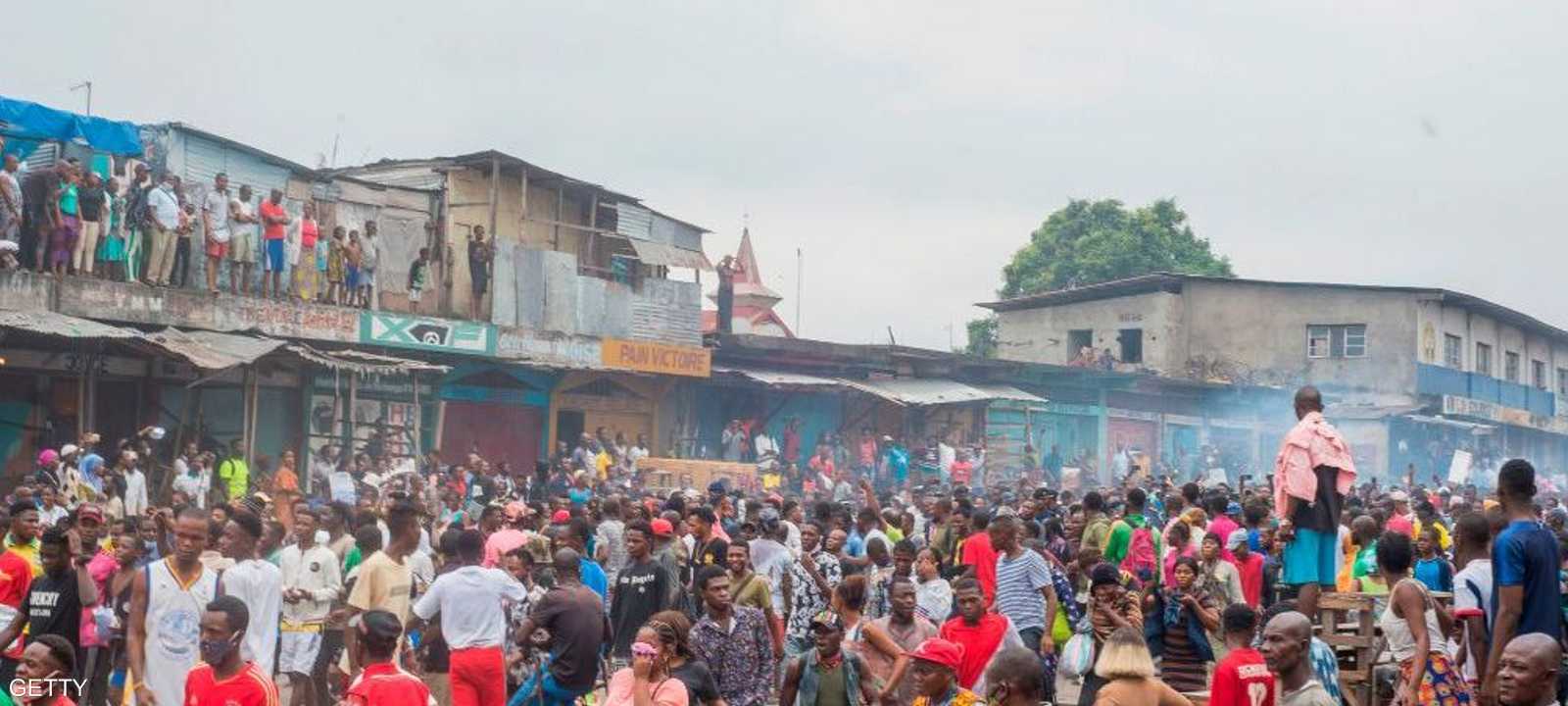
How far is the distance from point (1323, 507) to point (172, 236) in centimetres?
1745

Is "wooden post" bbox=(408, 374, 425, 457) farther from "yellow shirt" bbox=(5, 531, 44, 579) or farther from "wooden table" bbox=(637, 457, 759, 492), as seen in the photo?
"yellow shirt" bbox=(5, 531, 44, 579)

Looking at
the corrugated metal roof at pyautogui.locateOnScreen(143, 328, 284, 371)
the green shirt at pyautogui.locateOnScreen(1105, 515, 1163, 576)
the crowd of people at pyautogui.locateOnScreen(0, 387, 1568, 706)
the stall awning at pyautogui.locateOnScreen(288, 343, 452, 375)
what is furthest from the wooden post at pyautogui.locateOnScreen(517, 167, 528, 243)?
the green shirt at pyautogui.locateOnScreen(1105, 515, 1163, 576)

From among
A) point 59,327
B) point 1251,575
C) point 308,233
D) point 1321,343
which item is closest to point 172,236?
point 308,233

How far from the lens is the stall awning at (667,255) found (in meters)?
32.8

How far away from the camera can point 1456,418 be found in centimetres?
4806

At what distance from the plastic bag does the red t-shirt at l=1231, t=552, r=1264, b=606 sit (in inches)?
132

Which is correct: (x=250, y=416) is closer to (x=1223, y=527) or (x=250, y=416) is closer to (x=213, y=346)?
(x=213, y=346)

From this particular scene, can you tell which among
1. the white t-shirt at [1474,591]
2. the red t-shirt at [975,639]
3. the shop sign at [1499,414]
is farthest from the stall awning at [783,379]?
the white t-shirt at [1474,591]

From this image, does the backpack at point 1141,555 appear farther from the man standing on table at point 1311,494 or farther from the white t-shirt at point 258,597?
the white t-shirt at point 258,597

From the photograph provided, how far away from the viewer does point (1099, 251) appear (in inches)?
2576

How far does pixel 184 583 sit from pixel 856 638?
3561 millimetres

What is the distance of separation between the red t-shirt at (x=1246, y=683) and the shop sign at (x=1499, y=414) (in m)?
42.0

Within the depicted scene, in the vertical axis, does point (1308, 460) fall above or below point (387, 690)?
above

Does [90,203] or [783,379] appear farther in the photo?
[783,379]
